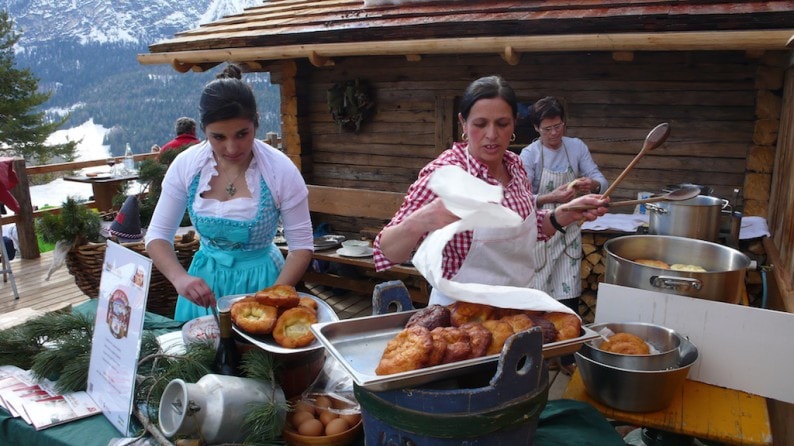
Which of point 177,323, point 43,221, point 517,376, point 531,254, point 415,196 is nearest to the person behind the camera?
point 517,376

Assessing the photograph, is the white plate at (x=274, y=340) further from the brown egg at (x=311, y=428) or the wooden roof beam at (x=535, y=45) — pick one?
the wooden roof beam at (x=535, y=45)

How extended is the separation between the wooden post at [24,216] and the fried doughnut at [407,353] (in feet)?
27.0

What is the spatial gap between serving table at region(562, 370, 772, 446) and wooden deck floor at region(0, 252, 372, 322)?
165 inches

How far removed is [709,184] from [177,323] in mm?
5240

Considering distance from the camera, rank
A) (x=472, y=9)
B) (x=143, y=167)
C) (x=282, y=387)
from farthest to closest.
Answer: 1. (x=472, y=9)
2. (x=143, y=167)
3. (x=282, y=387)

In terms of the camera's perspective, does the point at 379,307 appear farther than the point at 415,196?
No

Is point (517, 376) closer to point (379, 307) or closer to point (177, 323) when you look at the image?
point (379, 307)

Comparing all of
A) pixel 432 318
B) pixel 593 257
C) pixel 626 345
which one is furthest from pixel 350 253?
pixel 432 318

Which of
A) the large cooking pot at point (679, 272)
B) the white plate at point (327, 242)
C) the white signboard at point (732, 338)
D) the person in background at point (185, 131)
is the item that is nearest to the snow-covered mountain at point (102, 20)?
the person in background at point (185, 131)

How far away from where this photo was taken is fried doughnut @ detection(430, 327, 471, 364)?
1.26 metres

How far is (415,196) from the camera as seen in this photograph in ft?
6.50

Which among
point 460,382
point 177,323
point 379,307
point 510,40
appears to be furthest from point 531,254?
point 510,40

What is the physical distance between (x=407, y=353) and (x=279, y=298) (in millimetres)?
725

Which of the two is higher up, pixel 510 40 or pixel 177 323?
pixel 510 40
